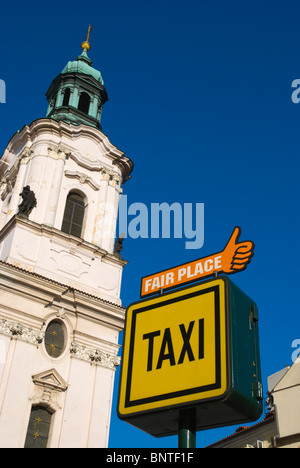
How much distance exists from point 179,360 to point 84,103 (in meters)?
33.6

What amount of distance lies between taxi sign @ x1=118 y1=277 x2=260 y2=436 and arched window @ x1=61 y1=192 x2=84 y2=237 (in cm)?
2344

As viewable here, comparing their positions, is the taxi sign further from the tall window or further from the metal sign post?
the tall window

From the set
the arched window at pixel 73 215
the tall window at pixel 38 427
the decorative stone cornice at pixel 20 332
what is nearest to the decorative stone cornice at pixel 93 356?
the decorative stone cornice at pixel 20 332

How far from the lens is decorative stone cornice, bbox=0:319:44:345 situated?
78.6 ft

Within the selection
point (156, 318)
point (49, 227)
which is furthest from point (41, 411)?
point (156, 318)

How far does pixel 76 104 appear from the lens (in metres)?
36.3

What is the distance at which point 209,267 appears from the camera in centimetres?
645

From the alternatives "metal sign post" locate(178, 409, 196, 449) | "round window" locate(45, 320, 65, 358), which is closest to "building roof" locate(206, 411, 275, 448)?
"round window" locate(45, 320, 65, 358)

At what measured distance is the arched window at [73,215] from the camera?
96.9 ft

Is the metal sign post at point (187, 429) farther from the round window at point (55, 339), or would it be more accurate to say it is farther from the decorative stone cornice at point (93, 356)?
the decorative stone cornice at point (93, 356)

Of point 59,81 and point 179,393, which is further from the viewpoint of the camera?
point 59,81

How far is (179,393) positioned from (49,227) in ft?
76.1

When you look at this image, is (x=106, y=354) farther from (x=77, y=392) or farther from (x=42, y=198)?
(x=42, y=198)

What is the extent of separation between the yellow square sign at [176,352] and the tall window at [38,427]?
60.3 ft
